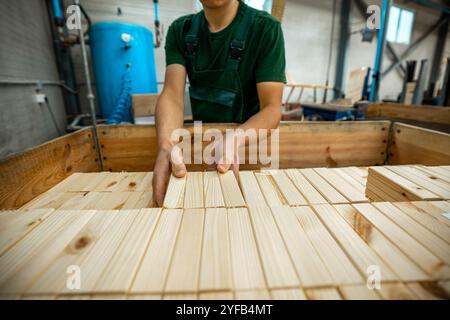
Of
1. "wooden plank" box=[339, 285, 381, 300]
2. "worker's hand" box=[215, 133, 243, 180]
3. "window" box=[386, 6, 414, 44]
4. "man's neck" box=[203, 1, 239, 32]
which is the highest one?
"window" box=[386, 6, 414, 44]

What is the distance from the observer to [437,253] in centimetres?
57

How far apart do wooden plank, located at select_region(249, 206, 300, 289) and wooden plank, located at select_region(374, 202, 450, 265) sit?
34 centimetres

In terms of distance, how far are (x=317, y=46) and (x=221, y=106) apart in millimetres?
8339

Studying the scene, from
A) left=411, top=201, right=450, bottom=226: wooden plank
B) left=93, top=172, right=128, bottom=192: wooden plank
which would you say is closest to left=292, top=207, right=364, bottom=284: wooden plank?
left=411, top=201, right=450, bottom=226: wooden plank

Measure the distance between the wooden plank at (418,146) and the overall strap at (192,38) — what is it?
1.58 metres

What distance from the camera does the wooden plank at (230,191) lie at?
786 mm

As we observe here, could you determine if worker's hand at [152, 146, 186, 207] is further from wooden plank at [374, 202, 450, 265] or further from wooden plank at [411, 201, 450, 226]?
wooden plank at [411, 201, 450, 226]

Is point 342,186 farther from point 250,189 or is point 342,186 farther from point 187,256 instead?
point 187,256

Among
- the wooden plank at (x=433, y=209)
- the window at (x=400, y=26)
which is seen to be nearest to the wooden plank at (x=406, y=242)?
the wooden plank at (x=433, y=209)

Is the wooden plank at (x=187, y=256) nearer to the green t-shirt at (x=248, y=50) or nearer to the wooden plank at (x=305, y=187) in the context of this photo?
the wooden plank at (x=305, y=187)

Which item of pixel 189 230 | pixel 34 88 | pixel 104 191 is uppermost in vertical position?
pixel 34 88

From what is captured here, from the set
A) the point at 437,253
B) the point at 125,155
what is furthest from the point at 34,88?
the point at 437,253

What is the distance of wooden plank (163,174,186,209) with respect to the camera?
0.78 meters
